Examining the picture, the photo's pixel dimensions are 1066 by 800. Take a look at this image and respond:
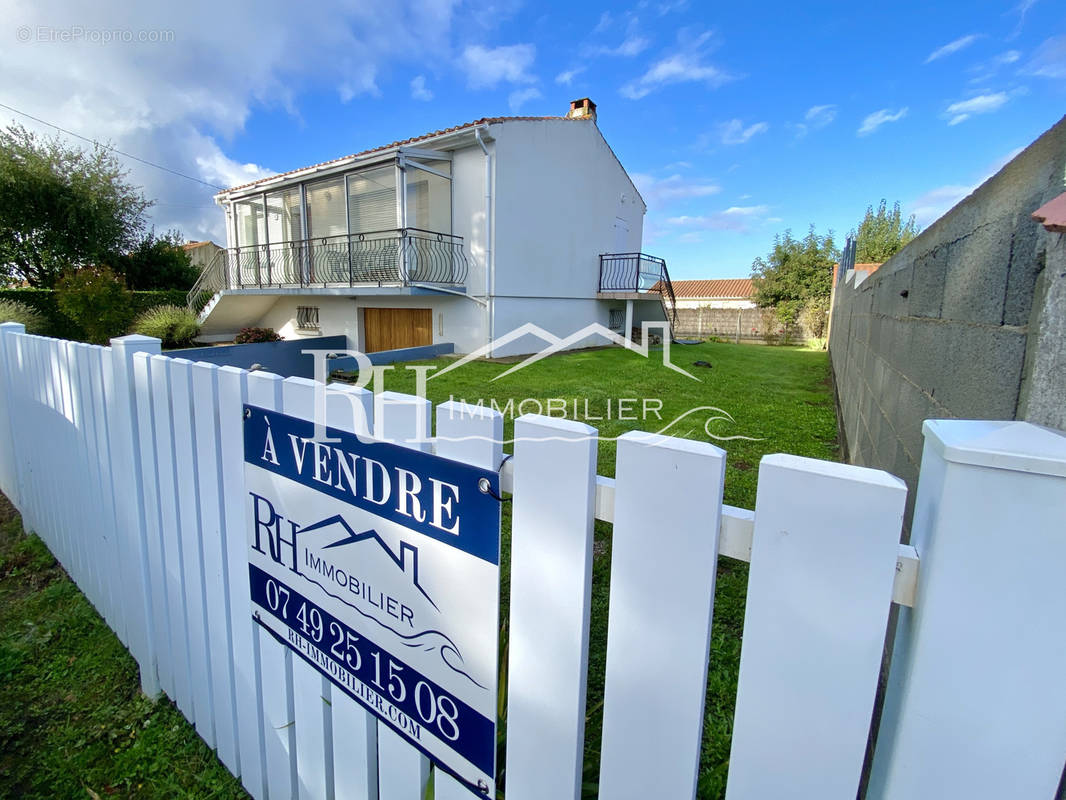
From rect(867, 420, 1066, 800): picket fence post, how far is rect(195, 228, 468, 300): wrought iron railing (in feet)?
33.3

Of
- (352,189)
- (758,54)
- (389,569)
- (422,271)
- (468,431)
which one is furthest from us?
(352,189)

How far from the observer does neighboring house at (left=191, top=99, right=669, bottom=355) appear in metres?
10.1

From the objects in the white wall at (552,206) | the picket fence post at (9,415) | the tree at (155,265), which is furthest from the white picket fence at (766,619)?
the tree at (155,265)

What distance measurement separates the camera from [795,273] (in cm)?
2077

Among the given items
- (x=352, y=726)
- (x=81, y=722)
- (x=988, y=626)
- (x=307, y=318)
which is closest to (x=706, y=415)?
(x=352, y=726)

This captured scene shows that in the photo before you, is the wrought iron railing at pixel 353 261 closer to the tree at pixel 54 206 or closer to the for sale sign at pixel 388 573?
the tree at pixel 54 206

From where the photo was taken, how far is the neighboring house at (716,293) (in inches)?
1207

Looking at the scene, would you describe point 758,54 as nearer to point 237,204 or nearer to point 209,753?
point 209,753

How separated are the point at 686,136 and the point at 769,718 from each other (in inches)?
733

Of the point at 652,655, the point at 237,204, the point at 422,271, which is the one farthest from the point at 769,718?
the point at 237,204

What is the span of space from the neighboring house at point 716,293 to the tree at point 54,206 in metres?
27.1

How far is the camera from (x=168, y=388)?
1.61m

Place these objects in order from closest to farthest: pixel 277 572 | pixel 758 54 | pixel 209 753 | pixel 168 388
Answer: pixel 277 572
pixel 168 388
pixel 209 753
pixel 758 54

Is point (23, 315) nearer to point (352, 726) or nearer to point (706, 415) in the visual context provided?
point (706, 415)
